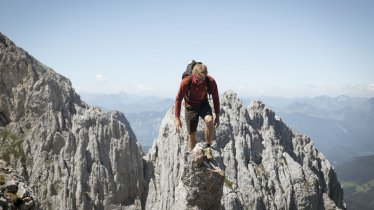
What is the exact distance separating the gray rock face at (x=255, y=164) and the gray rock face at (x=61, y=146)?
865 centimetres

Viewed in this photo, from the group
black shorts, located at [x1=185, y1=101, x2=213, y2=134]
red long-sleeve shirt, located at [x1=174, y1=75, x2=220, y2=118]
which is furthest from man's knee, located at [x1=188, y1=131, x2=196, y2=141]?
red long-sleeve shirt, located at [x1=174, y1=75, x2=220, y2=118]

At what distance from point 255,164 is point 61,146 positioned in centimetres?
6482

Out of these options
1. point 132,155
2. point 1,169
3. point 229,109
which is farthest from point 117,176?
point 1,169

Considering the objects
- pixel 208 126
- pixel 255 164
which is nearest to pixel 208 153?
pixel 208 126

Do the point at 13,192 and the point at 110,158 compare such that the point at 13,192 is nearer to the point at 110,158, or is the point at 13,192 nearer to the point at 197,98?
the point at 197,98

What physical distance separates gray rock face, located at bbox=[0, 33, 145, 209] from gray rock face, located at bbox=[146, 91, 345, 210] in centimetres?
865

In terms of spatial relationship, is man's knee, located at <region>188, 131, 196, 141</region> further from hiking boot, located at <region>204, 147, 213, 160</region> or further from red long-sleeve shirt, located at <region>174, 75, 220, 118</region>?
red long-sleeve shirt, located at <region>174, 75, 220, 118</region>

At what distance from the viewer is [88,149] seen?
97.8 metres

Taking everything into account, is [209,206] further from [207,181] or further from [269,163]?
[269,163]

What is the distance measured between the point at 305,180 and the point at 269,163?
13731mm

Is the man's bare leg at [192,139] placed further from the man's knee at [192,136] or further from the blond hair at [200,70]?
the blond hair at [200,70]

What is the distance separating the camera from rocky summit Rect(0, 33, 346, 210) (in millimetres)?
93938

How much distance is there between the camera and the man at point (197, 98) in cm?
1641

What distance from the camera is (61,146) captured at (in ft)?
323
